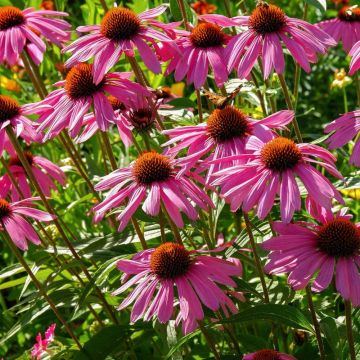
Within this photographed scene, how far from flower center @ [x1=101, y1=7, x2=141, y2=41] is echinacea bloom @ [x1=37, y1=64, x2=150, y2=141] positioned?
0.25ft

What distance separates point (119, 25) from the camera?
137cm

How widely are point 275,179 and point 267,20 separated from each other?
37 centimetres

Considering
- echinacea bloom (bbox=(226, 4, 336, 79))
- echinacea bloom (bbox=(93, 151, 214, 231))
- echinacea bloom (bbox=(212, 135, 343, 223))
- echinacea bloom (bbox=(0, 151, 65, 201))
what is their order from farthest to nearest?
1. echinacea bloom (bbox=(0, 151, 65, 201))
2. echinacea bloom (bbox=(226, 4, 336, 79))
3. echinacea bloom (bbox=(93, 151, 214, 231))
4. echinacea bloom (bbox=(212, 135, 343, 223))

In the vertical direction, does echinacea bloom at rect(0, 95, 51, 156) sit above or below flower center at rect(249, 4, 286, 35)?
below

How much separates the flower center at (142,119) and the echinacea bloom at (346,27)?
1.79ft

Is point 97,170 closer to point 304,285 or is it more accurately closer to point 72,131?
point 72,131

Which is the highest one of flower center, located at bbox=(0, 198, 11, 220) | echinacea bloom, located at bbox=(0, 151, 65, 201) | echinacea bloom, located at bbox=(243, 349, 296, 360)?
flower center, located at bbox=(0, 198, 11, 220)

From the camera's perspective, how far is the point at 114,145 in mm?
2385

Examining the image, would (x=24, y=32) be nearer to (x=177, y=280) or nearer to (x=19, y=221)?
(x=19, y=221)

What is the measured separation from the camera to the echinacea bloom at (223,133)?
120cm

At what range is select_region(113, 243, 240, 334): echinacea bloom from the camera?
3.82 ft

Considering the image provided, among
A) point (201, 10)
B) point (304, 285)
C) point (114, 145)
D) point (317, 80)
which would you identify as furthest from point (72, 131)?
point (317, 80)

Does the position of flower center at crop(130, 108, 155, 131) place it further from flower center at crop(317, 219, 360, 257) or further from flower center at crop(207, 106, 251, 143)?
flower center at crop(317, 219, 360, 257)

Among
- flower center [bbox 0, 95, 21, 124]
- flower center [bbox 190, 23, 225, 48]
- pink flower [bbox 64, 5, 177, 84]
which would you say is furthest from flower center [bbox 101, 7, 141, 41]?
flower center [bbox 0, 95, 21, 124]
